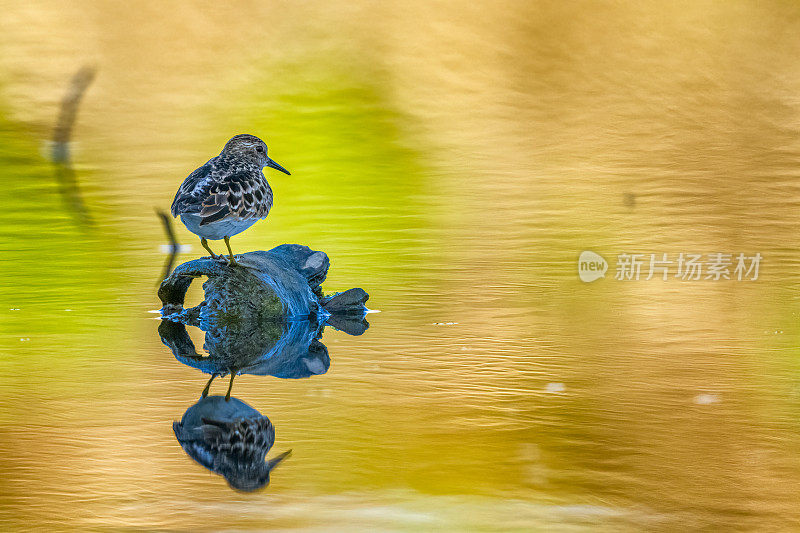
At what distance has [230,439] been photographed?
307cm

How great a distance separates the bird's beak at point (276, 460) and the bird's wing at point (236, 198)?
2.29 meters

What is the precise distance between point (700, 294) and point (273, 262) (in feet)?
7.56

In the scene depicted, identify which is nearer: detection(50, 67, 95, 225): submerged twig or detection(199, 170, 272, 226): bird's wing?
detection(199, 170, 272, 226): bird's wing

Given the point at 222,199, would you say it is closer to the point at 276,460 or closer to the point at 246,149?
the point at 246,149

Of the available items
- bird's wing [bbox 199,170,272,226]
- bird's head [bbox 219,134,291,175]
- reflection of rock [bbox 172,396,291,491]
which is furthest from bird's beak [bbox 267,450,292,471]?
bird's head [bbox 219,134,291,175]

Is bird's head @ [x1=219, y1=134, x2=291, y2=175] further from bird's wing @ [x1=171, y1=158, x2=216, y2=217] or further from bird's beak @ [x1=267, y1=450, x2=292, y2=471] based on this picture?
bird's beak @ [x1=267, y1=450, x2=292, y2=471]

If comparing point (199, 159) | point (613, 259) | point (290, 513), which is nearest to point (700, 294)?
point (613, 259)

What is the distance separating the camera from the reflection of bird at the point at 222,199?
16.5 feet

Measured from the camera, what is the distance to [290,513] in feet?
8.00

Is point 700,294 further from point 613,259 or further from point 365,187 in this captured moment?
point 365,187

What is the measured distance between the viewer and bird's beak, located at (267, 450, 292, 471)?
2.78 metres

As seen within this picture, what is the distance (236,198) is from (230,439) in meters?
2.22

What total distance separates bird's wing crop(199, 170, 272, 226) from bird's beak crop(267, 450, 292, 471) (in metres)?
2.29

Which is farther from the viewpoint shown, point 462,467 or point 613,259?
point 613,259
